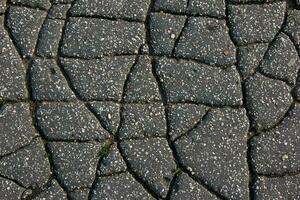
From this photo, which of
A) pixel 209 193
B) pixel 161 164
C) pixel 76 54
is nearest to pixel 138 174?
pixel 161 164

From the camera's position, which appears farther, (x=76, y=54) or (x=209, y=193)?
(x=76, y=54)

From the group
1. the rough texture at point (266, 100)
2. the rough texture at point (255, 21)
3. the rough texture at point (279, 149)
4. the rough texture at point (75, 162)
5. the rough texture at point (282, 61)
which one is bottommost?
the rough texture at point (75, 162)

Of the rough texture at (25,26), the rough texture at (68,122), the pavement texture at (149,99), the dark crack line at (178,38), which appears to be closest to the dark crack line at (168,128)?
the pavement texture at (149,99)

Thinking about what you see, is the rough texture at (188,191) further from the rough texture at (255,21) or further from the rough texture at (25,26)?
the rough texture at (25,26)

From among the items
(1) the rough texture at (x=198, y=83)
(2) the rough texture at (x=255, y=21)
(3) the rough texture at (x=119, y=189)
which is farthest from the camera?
(2) the rough texture at (x=255, y=21)

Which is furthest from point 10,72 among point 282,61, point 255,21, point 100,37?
point 282,61

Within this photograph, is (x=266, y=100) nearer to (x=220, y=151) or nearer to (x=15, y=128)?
(x=220, y=151)

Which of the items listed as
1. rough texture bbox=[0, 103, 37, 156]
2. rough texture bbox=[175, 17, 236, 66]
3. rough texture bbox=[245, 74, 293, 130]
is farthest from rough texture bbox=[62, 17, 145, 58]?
rough texture bbox=[245, 74, 293, 130]

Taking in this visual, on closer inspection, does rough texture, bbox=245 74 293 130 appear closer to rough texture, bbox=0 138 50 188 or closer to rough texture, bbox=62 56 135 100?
rough texture, bbox=62 56 135 100

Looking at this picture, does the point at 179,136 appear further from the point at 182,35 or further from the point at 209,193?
the point at 182,35
